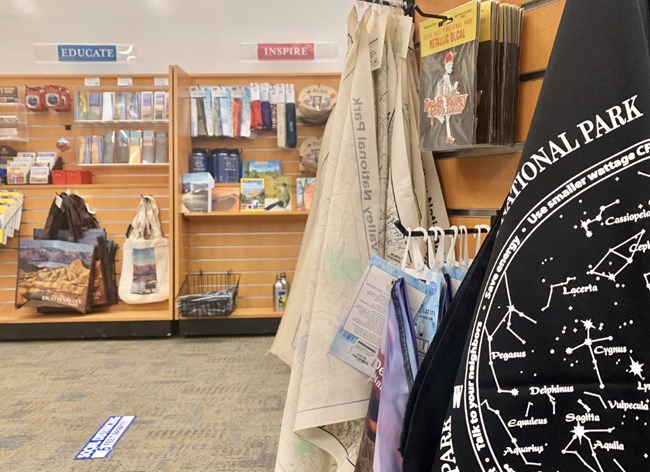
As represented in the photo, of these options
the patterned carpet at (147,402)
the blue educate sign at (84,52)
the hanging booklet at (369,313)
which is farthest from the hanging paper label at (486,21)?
the blue educate sign at (84,52)

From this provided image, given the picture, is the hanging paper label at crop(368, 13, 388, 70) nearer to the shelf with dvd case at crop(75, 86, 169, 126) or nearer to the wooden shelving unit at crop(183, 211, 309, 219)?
the wooden shelving unit at crop(183, 211, 309, 219)

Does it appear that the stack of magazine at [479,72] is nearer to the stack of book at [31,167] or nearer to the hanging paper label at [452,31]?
the hanging paper label at [452,31]

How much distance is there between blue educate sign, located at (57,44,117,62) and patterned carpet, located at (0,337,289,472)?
9.05ft

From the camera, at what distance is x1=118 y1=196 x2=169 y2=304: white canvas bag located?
3887 millimetres

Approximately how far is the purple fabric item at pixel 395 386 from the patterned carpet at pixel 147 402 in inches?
50.7

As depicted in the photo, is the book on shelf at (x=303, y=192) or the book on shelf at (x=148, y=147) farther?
the book on shelf at (x=148, y=147)

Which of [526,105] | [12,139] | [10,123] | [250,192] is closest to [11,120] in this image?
[10,123]

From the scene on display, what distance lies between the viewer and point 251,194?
394 centimetres

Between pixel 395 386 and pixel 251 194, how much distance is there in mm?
3256

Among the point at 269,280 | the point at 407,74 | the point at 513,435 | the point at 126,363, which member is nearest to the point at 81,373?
the point at 126,363

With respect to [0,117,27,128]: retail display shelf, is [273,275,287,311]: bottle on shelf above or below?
below

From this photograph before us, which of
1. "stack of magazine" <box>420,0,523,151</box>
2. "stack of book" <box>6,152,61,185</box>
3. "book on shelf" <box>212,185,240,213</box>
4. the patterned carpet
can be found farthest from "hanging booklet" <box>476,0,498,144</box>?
"stack of book" <box>6,152,61,185</box>

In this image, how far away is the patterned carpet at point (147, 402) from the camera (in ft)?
6.64

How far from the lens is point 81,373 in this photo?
3051 mm
